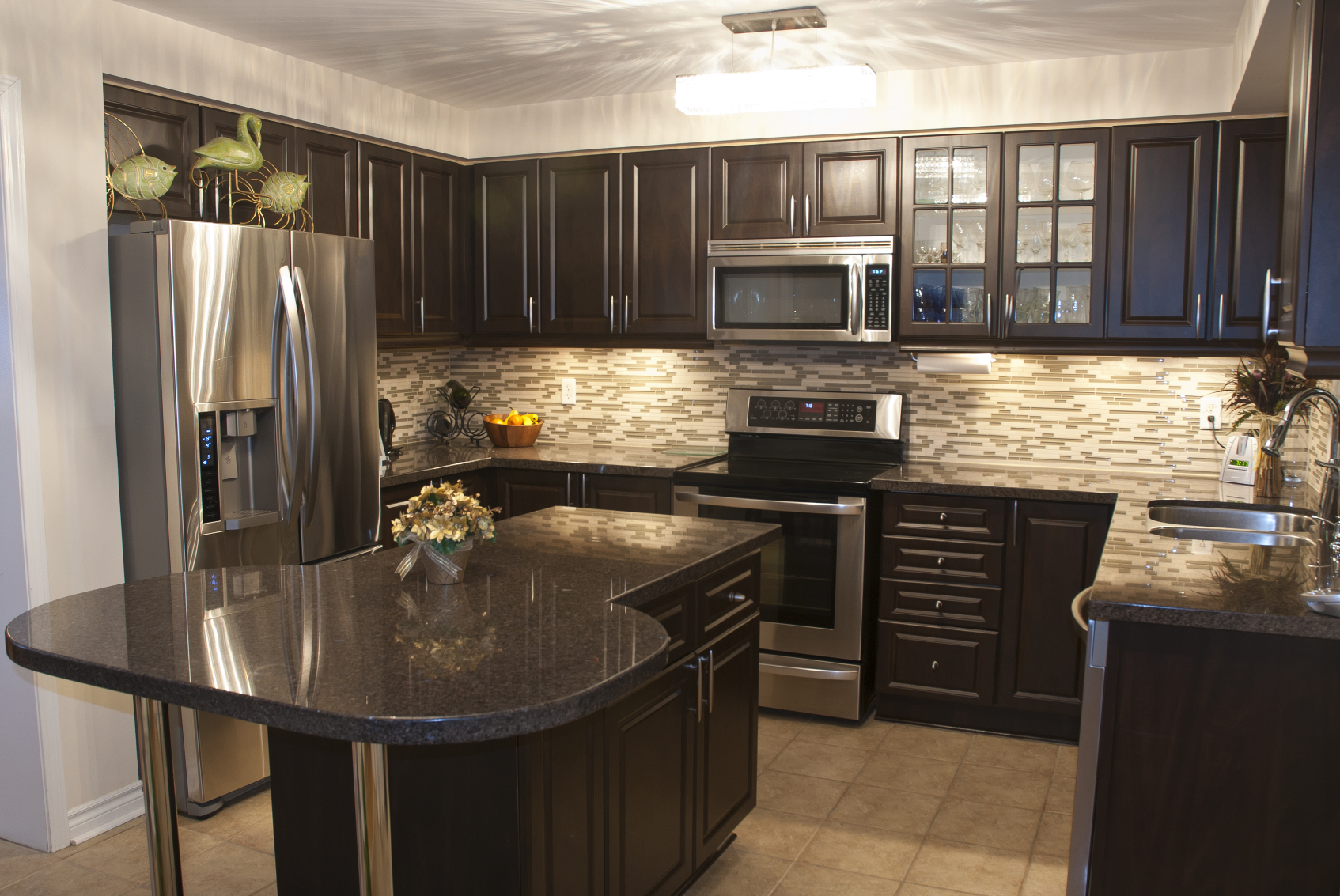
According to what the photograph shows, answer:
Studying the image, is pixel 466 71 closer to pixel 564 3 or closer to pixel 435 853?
pixel 564 3

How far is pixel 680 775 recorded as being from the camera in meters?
2.45

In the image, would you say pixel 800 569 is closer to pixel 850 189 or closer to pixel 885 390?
pixel 885 390

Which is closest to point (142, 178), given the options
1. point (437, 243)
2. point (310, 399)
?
point (310, 399)

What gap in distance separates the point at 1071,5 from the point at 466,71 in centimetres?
221

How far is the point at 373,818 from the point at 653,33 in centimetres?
273

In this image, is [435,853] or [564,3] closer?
[435,853]

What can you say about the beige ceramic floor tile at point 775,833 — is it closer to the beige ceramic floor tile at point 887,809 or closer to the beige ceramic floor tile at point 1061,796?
the beige ceramic floor tile at point 887,809

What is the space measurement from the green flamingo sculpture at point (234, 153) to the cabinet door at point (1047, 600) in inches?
112

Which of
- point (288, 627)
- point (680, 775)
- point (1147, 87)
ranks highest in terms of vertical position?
point (1147, 87)

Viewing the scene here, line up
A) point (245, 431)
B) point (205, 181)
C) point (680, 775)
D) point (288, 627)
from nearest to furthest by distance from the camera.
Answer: point (288, 627)
point (680, 775)
point (245, 431)
point (205, 181)

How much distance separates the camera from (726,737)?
8.79 feet

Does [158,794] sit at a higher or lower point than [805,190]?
lower

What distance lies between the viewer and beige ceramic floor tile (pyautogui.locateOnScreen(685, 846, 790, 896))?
267 centimetres

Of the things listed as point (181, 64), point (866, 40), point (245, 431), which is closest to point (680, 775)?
point (245, 431)
